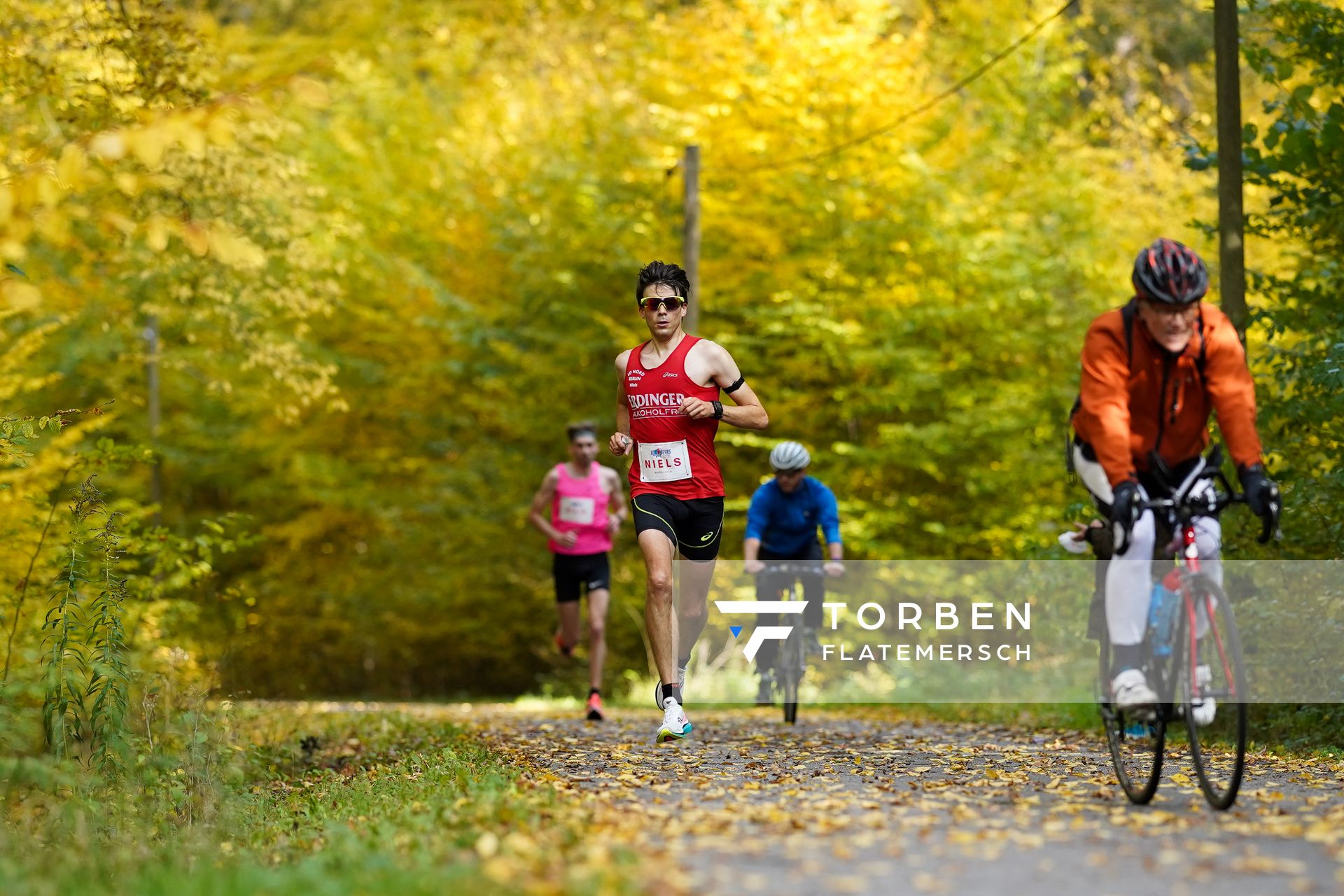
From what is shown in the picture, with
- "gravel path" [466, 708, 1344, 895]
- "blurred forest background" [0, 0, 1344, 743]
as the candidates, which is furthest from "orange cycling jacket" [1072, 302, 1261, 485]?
"blurred forest background" [0, 0, 1344, 743]

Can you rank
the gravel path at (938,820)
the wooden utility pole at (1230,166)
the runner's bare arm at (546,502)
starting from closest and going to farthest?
the gravel path at (938,820) < the wooden utility pole at (1230,166) < the runner's bare arm at (546,502)

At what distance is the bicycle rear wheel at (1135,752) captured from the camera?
659cm

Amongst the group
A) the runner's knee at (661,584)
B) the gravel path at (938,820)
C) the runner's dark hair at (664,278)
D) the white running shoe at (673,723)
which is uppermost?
the runner's dark hair at (664,278)

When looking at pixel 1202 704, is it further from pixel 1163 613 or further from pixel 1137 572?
pixel 1137 572

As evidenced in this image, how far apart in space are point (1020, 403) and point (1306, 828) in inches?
650

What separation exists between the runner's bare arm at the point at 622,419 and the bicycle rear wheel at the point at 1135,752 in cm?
288

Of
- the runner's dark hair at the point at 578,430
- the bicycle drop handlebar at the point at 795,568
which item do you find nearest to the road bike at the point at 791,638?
the bicycle drop handlebar at the point at 795,568

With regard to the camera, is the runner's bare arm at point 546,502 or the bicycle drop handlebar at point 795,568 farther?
the runner's bare arm at point 546,502

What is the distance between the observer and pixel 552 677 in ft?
96.2

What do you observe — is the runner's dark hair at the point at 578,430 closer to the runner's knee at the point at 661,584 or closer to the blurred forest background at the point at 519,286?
the blurred forest background at the point at 519,286

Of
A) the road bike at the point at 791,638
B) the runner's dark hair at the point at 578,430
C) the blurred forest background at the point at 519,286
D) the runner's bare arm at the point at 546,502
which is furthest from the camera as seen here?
the runner's dark hair at the point at 578,430

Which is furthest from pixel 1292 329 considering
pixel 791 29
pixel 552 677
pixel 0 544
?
pixel 552 677

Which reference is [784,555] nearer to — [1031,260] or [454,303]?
[1031,260]

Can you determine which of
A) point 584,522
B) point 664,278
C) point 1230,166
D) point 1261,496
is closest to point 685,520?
point 664,278
